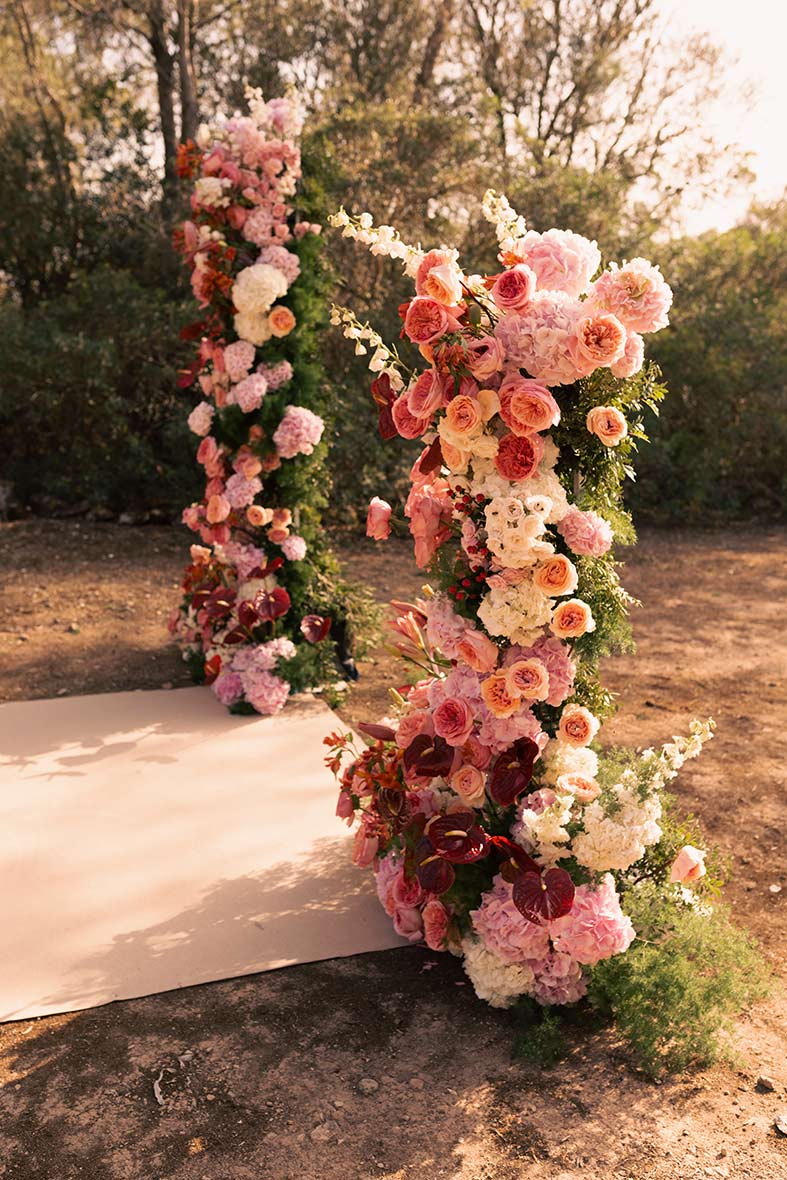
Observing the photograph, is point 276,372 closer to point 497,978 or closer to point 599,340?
point 599,340

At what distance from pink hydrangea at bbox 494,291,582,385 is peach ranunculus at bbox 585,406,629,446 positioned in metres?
0.11

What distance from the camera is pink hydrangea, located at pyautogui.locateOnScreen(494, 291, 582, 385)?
101 inches

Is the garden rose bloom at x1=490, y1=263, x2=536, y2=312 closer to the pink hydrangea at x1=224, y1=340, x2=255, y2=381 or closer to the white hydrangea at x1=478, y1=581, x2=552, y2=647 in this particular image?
the white hydrangea at x1=478, y1=581, x2=552, y2=647

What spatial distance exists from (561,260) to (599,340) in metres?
0.33

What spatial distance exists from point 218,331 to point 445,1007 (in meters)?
3.22

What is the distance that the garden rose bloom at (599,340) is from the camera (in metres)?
2.47

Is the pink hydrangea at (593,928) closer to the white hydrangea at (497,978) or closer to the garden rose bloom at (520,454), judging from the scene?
the white hydrangea at (497,978)

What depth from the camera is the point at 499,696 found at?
8.86 ft

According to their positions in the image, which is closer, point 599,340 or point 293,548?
point 599,340

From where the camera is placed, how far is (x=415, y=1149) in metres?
2.33

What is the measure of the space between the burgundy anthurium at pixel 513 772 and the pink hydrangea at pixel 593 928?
291 mm

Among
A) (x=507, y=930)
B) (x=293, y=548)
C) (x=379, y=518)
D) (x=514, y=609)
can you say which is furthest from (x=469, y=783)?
(x=293, y=548)

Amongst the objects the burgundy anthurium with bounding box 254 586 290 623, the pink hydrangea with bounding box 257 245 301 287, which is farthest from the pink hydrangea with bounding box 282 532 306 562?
the pink hydrangea with bounding box 257 245 301 287

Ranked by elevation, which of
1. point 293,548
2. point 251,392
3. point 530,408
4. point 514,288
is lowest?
point 293,548
